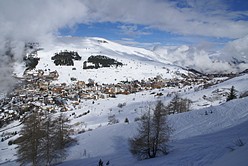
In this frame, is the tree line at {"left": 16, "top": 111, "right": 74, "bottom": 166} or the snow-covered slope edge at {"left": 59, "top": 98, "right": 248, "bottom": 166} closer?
the tree line at {"left": 16, "top": 111, "right": 74, "bottom": 166}

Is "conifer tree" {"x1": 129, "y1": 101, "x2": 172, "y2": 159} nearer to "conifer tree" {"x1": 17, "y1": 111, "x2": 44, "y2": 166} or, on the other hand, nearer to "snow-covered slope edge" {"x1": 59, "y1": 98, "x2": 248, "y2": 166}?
"snow-covered slope edge" {"x1": 59, "y1": 98, "x2": 248, "y2": 166}

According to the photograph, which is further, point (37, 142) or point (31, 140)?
point (37, 142)

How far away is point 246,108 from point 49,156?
84.2 feet

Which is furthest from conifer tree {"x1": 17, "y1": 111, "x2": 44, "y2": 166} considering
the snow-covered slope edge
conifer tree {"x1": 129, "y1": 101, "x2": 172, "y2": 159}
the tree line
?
conifer tree {"x1": 129, "y1": 101, "x2": 172, "y2": 159}

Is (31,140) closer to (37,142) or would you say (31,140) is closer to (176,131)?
(37,142)

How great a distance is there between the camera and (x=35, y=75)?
17200 centimetres

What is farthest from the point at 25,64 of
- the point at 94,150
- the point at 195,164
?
the point at 195,164

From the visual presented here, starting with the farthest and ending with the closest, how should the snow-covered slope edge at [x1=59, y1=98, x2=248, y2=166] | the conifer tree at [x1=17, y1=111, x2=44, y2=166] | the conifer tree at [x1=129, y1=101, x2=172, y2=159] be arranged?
1. the snow-covered slope edge at [x1=59, y1=98, x2=248, y2=166]
2. the conifer tree at [x1=17, y1=111, x2=44, y2=166]
3. the conifer tree at [x1=129, y1=101, x2=172, y2=159]

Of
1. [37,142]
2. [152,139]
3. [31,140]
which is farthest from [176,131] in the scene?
[31,140]

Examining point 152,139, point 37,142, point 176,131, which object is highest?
point 152,139

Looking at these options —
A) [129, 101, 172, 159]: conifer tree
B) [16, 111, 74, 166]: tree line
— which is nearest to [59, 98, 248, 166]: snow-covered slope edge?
[16, 111, 74, 166]: tree line

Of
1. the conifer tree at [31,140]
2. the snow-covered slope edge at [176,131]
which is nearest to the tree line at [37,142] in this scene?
the conifer tree at [31,140]

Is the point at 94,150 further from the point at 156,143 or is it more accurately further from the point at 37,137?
the point at 156,143

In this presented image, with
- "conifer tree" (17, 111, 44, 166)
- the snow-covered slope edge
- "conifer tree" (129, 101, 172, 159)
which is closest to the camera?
"conifer tree" (129, 101, 172, 159)
